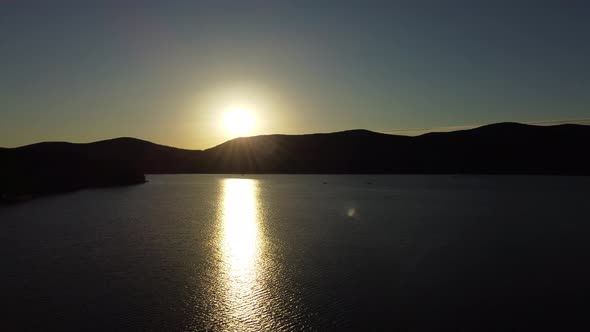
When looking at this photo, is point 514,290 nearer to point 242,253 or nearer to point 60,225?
point 242,253

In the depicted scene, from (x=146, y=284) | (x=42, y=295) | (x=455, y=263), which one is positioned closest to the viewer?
(x=42, y=295)

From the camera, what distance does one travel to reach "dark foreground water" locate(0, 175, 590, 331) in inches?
672

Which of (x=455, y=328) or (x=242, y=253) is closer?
(x=455, y=328)

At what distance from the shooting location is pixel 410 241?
3481cm

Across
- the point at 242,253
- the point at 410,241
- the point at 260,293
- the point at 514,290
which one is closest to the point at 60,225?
the point at 242,253

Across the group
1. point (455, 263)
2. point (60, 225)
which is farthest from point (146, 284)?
point (60, 225)

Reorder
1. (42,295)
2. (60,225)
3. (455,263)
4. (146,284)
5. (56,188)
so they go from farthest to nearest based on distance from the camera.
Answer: (56,188), (60,225), (455,263), (146,284), (42,295)

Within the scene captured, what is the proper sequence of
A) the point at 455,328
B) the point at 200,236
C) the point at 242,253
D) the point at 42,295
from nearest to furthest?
the point at 455,328 → the point at 42,295 → the point at 242,253 → the point at 200,236

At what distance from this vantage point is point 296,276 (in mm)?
23609

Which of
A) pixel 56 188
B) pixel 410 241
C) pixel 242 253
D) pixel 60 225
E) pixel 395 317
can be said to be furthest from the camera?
pixel 56 188

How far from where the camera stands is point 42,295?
20.2m

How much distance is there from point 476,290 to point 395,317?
682 cm

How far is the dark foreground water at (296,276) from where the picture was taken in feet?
56.0

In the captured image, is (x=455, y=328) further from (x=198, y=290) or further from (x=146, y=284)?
(x=146, y=284)
